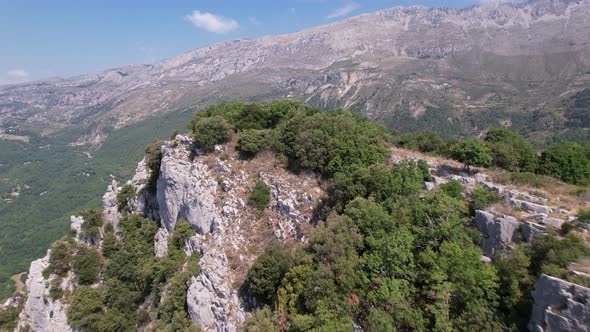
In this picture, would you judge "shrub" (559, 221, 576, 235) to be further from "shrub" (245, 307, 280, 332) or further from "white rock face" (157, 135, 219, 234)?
"white rock face" (157, 135, 219, 234)

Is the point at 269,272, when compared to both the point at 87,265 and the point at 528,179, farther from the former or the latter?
the point at 87,265

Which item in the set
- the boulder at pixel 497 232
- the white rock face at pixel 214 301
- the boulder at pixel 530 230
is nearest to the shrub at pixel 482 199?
the boulder at pixel 497 232

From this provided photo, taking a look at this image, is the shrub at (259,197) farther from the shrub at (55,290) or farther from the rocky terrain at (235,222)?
the shrub at (55,290)

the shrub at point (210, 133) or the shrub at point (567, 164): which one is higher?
the shrub at point (210, 133)

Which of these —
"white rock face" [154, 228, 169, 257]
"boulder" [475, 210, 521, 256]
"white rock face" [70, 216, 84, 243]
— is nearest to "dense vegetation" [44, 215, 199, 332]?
"white rock face" [154, 228, 169, 257]

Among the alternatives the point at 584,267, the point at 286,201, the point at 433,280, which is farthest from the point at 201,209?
the point at 584,267

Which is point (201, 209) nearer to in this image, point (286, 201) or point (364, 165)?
point (286, 201)
